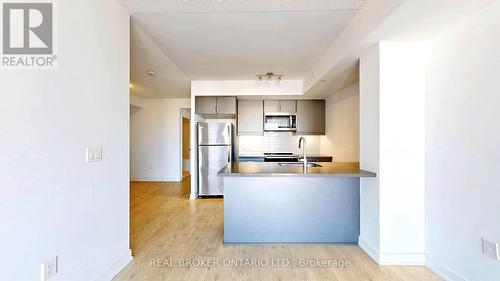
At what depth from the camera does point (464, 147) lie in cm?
197

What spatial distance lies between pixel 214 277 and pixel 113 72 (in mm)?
1941

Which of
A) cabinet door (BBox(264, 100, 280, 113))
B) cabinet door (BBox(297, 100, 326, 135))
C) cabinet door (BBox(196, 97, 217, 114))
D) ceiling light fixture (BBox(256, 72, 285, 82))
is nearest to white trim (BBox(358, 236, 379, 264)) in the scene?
ceiling light fixture (BBox(256, 72, 285, 82))

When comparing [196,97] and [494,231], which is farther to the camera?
[196,97]

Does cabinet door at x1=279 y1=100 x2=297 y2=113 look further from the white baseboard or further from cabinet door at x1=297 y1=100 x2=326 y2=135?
the white baseboard

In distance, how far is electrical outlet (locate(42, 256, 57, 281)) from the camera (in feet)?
4.76

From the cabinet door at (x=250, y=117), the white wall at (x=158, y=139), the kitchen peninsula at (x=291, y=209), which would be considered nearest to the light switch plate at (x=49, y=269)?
the kitchen peninsula at (x=291, y=209)

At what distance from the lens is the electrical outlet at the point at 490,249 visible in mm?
1705

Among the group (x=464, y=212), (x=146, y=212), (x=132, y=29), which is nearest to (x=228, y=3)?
(x=132, y=29)

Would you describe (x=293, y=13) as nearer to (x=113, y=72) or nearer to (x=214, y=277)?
(x=113, y=72)

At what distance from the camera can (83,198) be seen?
1.77 meters

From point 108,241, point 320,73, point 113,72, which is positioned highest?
point 320,73

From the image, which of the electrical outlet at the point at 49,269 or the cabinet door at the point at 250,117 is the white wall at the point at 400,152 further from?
the cabinet door at the point at 250,117

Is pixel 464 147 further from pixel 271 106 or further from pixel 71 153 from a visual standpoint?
pixel 271 106

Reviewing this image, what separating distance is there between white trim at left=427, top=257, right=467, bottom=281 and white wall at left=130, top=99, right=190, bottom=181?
19.3ft
